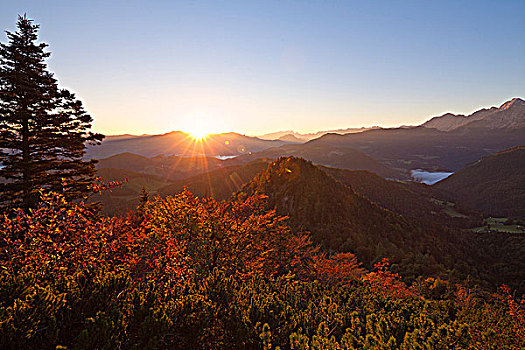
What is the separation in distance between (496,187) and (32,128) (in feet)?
745

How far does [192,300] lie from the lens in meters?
8.09

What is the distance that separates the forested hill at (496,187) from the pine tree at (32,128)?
17653 cm

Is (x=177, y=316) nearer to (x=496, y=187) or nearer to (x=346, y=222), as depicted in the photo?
(x=346, y=222)

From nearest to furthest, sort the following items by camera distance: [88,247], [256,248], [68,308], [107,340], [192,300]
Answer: [107,340] → [68,308] → [192,300] → [88,247] → [256,248]

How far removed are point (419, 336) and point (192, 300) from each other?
22.5 ft

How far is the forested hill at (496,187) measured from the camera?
472 feet

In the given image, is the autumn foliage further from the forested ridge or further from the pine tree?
the pine tree

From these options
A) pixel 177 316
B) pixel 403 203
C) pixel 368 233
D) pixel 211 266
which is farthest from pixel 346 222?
pixel 403 203

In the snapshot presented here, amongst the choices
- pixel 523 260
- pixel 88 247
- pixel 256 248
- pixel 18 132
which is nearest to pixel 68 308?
pixel 88 247

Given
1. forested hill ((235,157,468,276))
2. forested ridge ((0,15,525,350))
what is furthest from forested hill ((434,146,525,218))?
forested hill ((235,157,468,276))

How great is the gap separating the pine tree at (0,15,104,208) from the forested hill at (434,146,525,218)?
176525 mm

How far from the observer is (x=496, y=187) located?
166m

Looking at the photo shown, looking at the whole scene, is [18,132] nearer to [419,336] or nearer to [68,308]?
[68,308]

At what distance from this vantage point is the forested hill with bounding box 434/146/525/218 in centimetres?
14388
